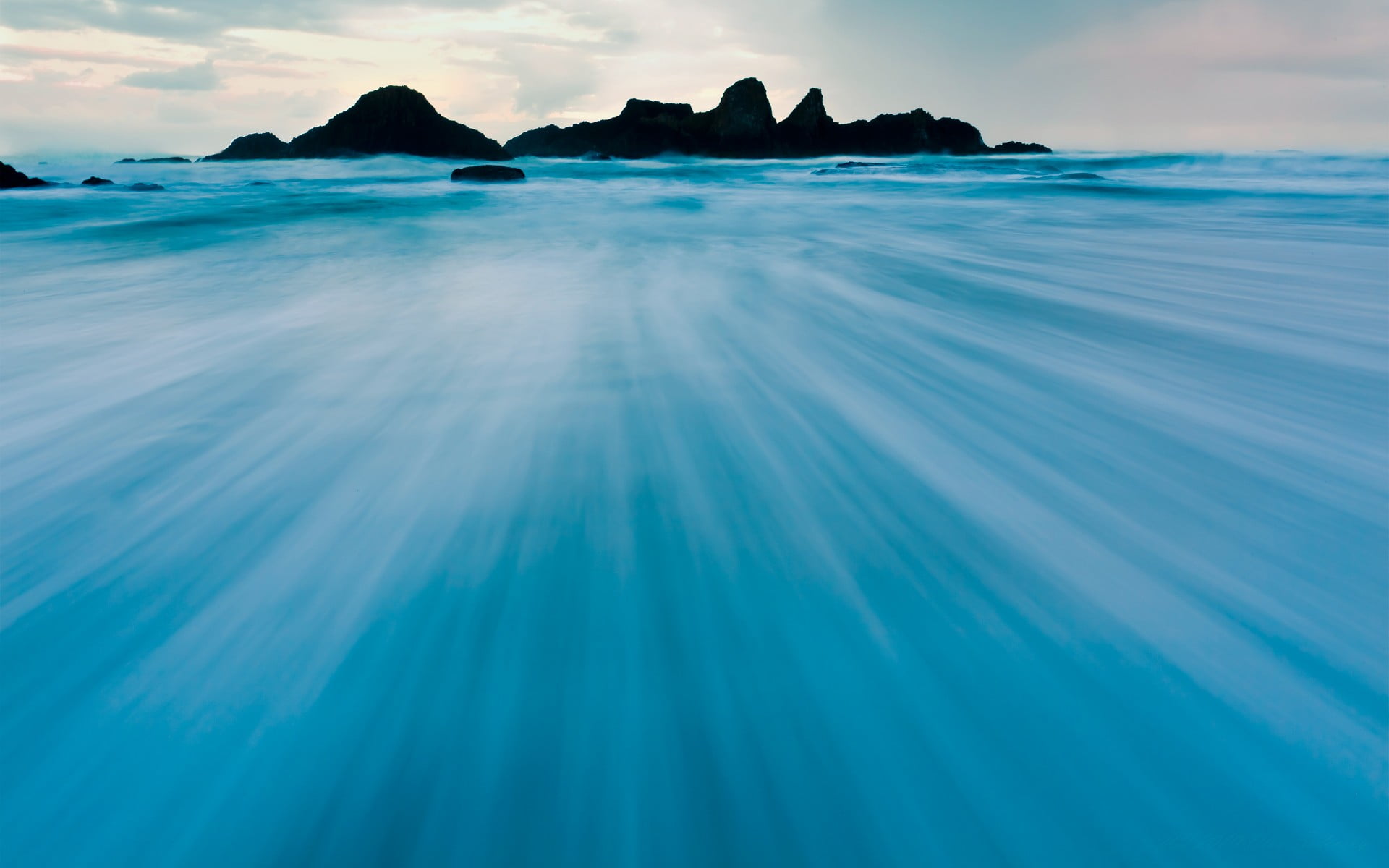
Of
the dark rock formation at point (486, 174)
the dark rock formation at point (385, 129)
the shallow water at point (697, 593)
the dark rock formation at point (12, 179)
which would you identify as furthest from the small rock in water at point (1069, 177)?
the dark rock formation at point (385, 129)

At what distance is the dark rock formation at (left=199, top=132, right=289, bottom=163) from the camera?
32.8 m

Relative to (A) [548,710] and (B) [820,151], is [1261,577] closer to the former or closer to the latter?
(A) [548,710]

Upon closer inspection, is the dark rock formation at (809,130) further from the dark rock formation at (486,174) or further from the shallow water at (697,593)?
the shallow water at (697,593)

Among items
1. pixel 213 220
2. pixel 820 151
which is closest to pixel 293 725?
pixel 213 220

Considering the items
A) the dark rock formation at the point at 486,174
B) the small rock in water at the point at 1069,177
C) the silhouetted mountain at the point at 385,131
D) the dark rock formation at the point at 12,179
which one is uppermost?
the silhouetted mountain at the point at 385,131

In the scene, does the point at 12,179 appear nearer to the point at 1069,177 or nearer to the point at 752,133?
the point at 1069,177

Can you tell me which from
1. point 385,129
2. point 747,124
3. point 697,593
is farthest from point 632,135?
point 697,593

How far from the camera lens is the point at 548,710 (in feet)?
3.32

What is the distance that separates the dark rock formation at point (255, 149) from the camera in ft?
108

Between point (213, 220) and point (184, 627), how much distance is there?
930cm

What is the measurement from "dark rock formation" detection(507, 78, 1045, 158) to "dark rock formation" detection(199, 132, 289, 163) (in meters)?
24.3

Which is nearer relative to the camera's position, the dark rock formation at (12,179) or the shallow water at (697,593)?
the shallow water at (697,593)

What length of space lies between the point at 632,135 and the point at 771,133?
1131 centimetres

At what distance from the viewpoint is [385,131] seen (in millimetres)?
31266
